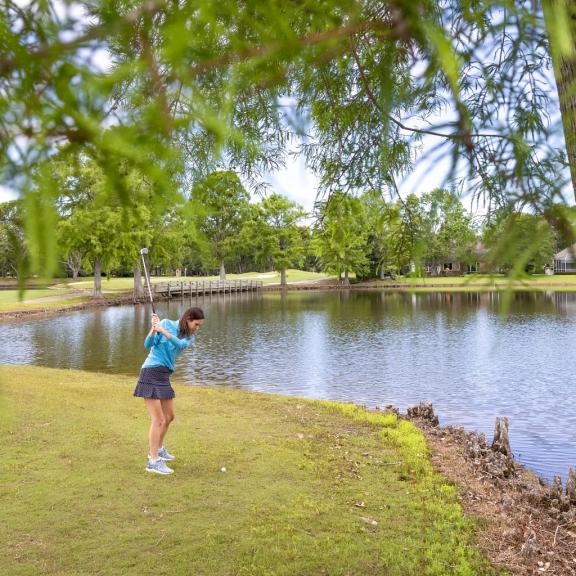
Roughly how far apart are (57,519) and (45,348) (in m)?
18.1

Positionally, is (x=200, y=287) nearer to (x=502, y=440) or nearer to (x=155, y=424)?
(x=502, y=440)

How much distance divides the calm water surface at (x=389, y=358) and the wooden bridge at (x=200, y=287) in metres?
16.8

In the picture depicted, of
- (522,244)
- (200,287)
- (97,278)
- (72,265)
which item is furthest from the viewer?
(200,287)

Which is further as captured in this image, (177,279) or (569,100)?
(177,279)

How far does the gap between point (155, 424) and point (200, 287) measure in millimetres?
52639

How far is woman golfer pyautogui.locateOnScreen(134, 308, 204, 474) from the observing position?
600cm

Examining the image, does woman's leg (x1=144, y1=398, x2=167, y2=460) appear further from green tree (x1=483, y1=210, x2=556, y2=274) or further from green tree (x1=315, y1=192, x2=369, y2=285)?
green tree (x1=483, y1=210, x2=556, y2=274)

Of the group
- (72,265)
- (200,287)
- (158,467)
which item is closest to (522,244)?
(72,265)

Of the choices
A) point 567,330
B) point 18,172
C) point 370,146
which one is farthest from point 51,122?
point 567,330

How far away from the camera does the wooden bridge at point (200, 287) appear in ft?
171

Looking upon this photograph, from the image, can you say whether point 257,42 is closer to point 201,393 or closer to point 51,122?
point 51,122

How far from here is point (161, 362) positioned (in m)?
6.09

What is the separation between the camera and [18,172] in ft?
4.75

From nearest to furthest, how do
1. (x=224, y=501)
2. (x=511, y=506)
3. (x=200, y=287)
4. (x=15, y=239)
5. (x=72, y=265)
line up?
(x=15, y=239), (x=72, y=265), (x=224, y=501), (x=511, y=506), (x=200, y=287)
